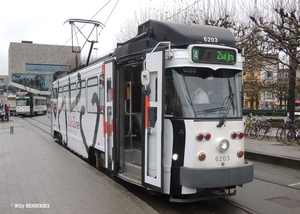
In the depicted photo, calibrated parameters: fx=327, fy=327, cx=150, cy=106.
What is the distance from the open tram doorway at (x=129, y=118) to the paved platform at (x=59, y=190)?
21.9 inches

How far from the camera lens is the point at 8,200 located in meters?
6.06

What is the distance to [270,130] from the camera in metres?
17.1

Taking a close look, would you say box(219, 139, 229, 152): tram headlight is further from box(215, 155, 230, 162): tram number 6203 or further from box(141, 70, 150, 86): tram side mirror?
box(141, 70, 150, 86): tram side mirror

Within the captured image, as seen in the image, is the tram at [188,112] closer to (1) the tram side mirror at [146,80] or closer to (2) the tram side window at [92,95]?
(1) the tram side mirror at [146,80]

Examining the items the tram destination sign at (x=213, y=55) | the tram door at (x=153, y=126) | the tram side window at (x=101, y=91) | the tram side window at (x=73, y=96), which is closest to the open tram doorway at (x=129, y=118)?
the tram side window at (x=101, y=91)

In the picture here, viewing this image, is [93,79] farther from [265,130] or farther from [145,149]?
[265,130]

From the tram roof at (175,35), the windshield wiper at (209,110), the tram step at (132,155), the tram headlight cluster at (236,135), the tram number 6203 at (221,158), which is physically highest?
the tram roof at (175,35)

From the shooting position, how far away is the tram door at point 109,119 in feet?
24.3

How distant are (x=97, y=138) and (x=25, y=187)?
2.31 m

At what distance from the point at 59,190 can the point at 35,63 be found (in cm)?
8170

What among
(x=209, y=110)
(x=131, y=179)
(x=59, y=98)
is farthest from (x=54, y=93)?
(x=209, y=110)

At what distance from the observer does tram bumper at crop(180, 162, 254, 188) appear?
Answer: 17.9 feet

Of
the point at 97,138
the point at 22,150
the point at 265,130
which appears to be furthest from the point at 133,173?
the point at 265,130

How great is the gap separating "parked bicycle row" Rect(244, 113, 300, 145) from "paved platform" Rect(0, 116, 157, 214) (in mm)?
9559
